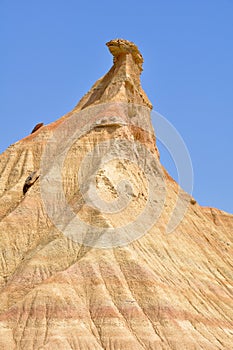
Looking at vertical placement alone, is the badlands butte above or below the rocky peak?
below

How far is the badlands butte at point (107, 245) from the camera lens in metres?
69.4

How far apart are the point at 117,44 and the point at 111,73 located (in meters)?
3.79

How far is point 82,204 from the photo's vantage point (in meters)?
81.9

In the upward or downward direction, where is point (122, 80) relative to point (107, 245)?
upward

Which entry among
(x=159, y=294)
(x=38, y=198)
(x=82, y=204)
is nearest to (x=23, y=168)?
(x=38, y=198)

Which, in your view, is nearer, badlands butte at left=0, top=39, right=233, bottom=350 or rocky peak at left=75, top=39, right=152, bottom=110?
badlands butte at left=0, top=39, right=233, bottom=350

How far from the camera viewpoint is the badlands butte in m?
69.4

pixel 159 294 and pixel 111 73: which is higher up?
pixel 111 73

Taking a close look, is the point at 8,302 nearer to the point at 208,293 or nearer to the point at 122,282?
the point at 122,282

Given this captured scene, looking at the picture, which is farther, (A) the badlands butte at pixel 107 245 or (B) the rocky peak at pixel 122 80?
(B) the rocky peak at pixel 122 80

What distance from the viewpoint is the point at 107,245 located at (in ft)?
251

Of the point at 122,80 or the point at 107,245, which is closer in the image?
the point at 107,245

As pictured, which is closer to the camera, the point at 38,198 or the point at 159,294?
the point at 159,294

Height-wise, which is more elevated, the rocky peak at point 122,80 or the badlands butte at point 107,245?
the rocky peak at point 122,80
